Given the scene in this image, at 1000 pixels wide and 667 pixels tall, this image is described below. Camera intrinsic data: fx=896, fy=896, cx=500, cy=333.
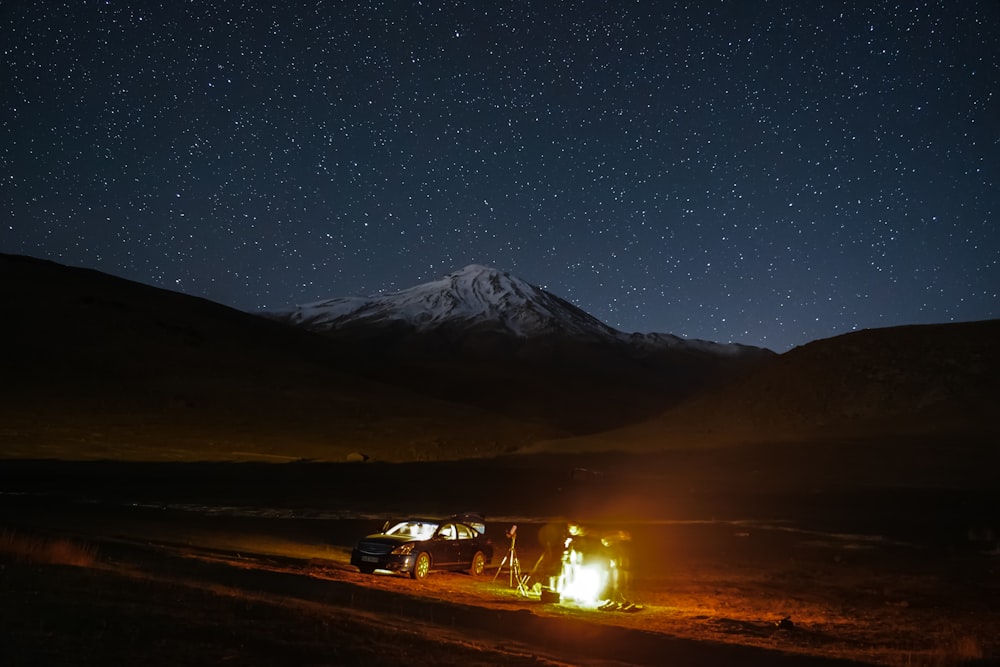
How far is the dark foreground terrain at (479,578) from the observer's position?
9.90m

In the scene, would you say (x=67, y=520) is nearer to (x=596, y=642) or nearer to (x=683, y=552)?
(x=683, y=552)

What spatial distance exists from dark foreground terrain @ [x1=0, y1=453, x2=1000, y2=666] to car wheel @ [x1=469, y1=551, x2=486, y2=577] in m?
0.41

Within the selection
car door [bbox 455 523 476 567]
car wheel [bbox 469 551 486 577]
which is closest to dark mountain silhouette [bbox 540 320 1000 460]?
car wheel [bbox 469 551 486 577]

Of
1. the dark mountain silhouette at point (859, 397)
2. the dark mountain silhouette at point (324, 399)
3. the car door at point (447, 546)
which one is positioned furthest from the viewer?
the dark mountain silhouette at point (324, 399)

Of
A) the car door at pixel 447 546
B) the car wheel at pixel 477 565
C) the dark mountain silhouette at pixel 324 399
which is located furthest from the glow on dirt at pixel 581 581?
the dark mountain silhouette at pixel 324 399

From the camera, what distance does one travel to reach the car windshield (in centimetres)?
2178

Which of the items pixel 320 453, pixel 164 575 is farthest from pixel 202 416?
pixel 164 575

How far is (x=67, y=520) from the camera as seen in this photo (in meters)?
27.3

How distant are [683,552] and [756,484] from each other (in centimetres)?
1845

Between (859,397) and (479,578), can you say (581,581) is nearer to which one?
(479,578)

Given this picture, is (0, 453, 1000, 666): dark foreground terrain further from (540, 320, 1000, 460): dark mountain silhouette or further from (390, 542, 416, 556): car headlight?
(540, 320, 1000, 460): dark mountain silhouette

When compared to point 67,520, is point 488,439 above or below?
above

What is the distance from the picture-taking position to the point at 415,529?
21969 millimetres

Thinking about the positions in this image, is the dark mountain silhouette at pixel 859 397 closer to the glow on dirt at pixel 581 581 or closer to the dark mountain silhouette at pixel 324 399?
the dark mountain silhouette at pixel 324 399
